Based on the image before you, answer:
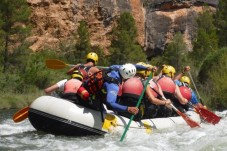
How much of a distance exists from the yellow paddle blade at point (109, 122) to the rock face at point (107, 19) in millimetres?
30100

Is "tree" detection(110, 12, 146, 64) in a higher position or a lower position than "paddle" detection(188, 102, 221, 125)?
lower

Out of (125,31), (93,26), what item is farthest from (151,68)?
(93,26)

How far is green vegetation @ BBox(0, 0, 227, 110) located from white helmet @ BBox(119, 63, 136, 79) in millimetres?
8919

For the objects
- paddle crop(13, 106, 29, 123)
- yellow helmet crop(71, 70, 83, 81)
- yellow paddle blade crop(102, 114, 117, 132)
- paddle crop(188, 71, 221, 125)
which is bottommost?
paddle crop(188, 71, 221, 125)

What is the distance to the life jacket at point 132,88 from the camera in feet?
29.2

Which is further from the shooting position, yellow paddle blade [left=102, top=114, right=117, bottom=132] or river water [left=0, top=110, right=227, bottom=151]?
yellow paddle blade [left=102, top=114, right=117, bottom=132]

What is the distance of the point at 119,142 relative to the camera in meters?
8.01

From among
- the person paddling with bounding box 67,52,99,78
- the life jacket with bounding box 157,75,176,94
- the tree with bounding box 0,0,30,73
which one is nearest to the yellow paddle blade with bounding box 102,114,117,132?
the person paddling with bounding box 67,52,99,78

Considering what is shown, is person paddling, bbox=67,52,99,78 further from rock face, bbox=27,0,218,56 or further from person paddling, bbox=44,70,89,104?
rock face, bbox=27,0,218,56

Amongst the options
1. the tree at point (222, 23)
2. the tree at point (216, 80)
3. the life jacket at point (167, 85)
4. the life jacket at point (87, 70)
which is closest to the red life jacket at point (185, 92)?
the life jacket at point (167, 85)

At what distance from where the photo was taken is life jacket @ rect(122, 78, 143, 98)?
29.2 feet

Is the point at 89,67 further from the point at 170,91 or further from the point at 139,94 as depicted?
the point at 170,91

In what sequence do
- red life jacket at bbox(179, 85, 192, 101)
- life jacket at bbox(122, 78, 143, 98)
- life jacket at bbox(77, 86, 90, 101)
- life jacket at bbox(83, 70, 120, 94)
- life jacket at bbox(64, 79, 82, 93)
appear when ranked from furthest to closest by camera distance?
red life jacket at bbox(179, 85, 192, 101)
life jacket at bbox(64, 79, 82, 93)
life jacket at bbox(122, 78, 143, 98)
life jacket at bbox(83, 70, 120, 94)
life jacket at bbox(77, 86, 90, 101)

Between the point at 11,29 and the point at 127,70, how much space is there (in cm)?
1811
